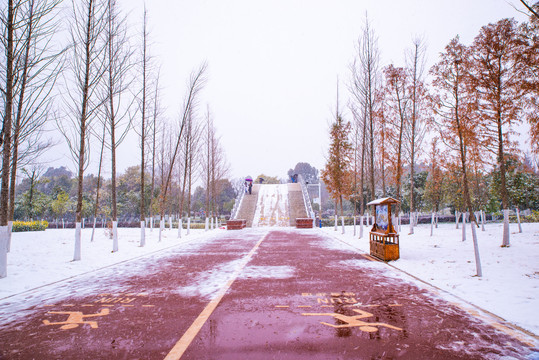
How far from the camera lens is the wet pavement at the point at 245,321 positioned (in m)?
3.07

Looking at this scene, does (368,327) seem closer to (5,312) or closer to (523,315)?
(523,315)

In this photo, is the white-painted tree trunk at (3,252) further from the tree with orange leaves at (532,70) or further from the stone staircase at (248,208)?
the stone staircase at (248,208)

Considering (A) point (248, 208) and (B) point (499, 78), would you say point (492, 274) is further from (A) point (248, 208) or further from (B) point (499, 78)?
(A) point (248, 208)

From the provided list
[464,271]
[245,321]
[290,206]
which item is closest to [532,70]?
[464,271]

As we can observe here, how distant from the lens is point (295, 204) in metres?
36.6

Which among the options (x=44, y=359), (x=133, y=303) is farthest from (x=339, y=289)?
(x=44, y=359)

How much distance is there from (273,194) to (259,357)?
39.4 meters

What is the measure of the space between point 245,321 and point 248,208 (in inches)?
1263

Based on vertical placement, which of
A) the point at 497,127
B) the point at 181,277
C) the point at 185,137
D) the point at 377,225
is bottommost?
the point at 181,277

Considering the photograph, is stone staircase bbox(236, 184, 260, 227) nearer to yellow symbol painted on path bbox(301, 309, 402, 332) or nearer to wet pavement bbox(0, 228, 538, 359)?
wet pavement bbox(0, 228, 538, 359)

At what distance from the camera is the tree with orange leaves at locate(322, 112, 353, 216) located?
23.1m

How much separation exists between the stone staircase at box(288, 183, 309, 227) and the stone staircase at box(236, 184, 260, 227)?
14.1ft

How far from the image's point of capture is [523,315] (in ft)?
13.6

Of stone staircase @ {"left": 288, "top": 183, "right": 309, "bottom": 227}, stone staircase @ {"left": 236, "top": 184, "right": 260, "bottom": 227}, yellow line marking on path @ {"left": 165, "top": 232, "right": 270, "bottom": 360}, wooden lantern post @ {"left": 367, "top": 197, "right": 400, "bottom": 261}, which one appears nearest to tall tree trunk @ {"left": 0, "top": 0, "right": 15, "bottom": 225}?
yellow line marking on path @ {"left": 165, "top": 232, "right": 270, "bottom": 360}
